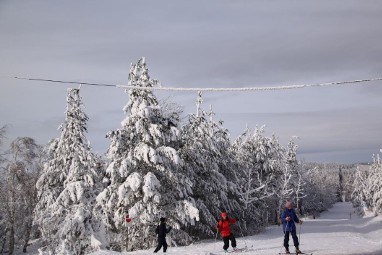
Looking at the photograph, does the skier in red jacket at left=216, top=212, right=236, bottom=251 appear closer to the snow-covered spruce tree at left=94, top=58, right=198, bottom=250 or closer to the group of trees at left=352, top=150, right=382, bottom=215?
the snow-covered spruce tree at left=94, top=58, right=198, bottom=250

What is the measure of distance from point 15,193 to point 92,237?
15.0m

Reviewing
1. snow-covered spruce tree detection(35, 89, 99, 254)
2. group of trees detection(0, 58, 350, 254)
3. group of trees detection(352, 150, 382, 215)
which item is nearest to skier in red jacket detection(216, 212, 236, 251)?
group of trees detection(0, 58, 350, 254)

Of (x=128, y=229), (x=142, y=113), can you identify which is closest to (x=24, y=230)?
(x=128, y=229)

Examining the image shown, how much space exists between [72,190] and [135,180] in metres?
8.28

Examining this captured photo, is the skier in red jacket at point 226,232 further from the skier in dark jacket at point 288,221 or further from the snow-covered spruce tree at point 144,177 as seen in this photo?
the snow-covered spruce tree at point 144,177

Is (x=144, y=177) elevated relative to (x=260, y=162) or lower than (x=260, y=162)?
lower

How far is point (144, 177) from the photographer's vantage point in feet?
66.2

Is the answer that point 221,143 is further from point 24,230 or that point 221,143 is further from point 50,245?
point 24,230

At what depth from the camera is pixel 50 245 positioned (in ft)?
89.0

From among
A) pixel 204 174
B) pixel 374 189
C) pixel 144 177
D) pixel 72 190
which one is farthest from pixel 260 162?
pixel 374 189

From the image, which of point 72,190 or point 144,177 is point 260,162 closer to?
point 72,190

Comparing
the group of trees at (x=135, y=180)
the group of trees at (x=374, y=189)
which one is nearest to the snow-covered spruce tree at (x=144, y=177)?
the group of trees at (x=135, y=180)

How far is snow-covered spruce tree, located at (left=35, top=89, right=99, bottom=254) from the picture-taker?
25.4 meters

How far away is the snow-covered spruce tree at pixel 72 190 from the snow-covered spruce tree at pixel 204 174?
6823mm
